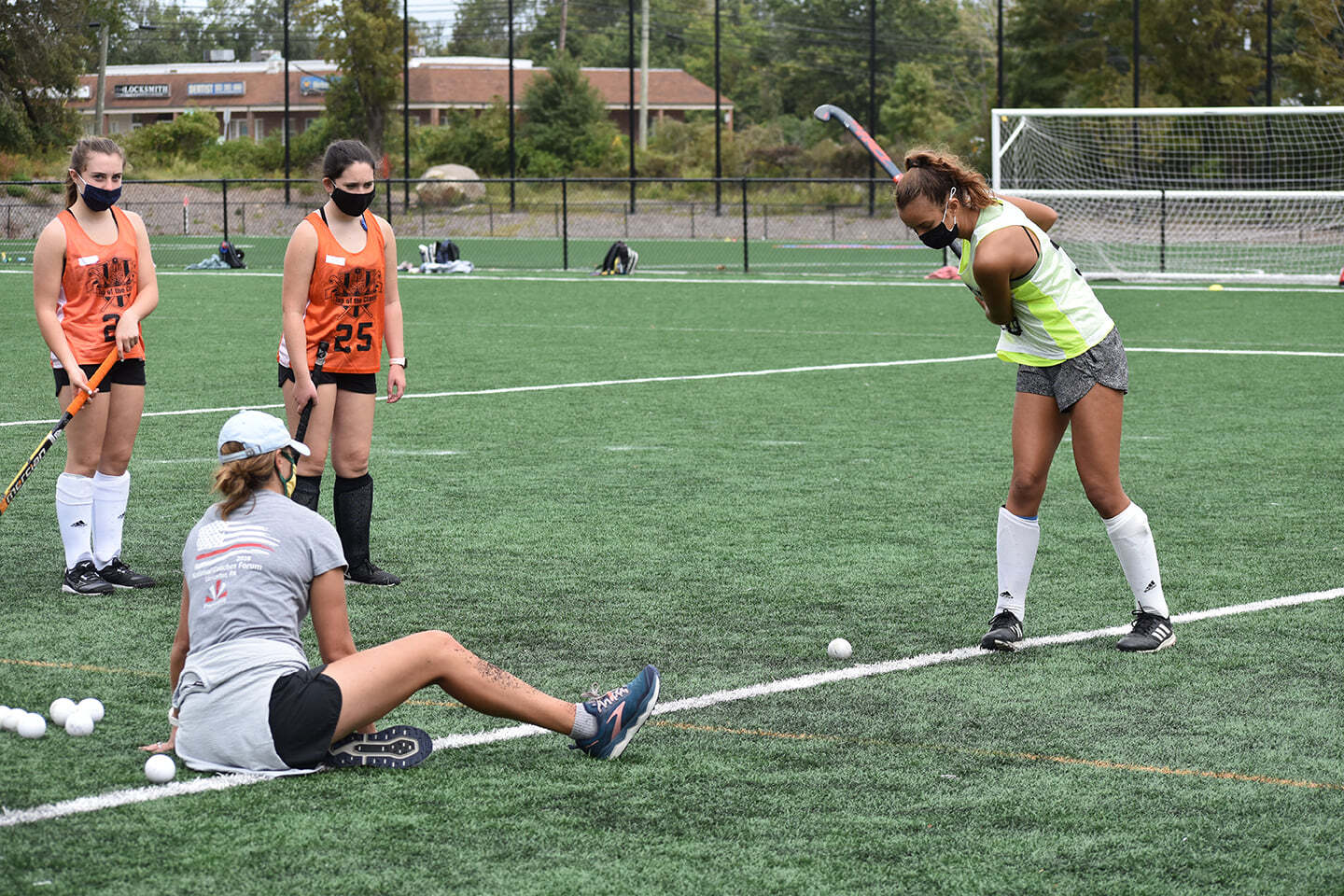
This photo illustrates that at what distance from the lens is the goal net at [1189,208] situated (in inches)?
1099

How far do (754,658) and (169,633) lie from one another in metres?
2.41

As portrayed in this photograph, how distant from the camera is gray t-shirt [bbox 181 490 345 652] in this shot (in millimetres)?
4734

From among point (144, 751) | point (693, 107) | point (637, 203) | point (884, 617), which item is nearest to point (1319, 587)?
point (884, 617)

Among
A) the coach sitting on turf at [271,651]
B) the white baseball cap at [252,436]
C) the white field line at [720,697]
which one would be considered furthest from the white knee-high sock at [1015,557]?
the white baseball cap at [252,436]

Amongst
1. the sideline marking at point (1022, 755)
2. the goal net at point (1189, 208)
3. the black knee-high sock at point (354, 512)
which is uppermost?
the goal net at point (1189, 208)

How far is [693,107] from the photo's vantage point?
8950 cm

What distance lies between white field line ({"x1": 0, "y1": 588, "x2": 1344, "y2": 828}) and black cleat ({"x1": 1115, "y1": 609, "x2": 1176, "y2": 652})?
177 millimetres

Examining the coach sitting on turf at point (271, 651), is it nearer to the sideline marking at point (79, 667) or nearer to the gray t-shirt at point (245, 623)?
the gray t-shirt at point (245, 623)

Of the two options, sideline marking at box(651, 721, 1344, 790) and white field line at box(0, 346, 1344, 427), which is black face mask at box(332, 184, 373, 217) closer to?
sideline marking at box(651, 721, 1344, 790)

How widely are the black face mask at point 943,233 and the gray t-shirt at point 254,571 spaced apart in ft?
8.65

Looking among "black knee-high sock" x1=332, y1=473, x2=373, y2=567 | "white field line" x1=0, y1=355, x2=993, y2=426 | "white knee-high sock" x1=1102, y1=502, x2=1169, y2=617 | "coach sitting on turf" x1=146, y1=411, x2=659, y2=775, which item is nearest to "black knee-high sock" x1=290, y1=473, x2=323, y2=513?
"black knee-high sock" x1=332, y1=473, x2=373, y2=567

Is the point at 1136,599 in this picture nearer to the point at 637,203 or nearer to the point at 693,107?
the point at 637,203

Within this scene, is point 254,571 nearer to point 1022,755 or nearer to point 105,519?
point 1022,755

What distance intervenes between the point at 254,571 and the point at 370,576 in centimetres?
302
